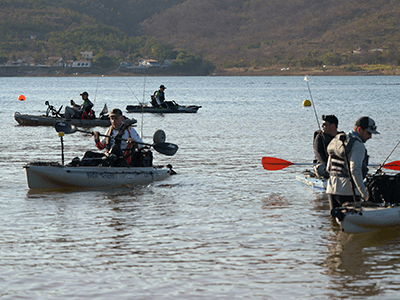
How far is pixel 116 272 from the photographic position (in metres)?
8.48

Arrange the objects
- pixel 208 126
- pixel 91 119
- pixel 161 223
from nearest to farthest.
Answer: pixel 161 223 → pixel 91 119 → pixel 208 126

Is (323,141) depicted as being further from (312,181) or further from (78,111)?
(78,111)

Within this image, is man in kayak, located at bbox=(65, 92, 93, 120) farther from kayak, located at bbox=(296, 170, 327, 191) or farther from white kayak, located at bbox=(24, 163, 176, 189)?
kayak, located at bbox=(296, 170, 327, 191)

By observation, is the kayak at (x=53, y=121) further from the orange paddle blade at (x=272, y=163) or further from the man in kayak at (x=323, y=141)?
the man in kayak at (x=323, y=141)

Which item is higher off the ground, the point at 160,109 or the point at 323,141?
the point at 160,109

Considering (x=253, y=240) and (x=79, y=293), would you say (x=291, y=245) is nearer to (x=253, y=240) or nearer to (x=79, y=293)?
(x=253, y=240)

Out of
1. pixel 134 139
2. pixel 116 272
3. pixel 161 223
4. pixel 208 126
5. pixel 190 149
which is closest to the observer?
pixel 116 272

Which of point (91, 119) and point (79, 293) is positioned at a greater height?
point (91, 119)

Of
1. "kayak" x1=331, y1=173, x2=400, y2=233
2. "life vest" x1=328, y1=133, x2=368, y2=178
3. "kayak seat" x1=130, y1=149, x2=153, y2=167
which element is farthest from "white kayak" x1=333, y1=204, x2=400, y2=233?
"kayak seat" x1=130, y1=149, x2=153, y2=167

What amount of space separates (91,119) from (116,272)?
23.7 m

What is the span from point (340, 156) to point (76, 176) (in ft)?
24.5

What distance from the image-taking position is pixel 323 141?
1268cm

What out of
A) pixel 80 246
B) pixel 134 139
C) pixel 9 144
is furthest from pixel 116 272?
pixel 9 144

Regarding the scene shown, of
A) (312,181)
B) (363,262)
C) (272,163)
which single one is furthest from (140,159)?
(363,262)
